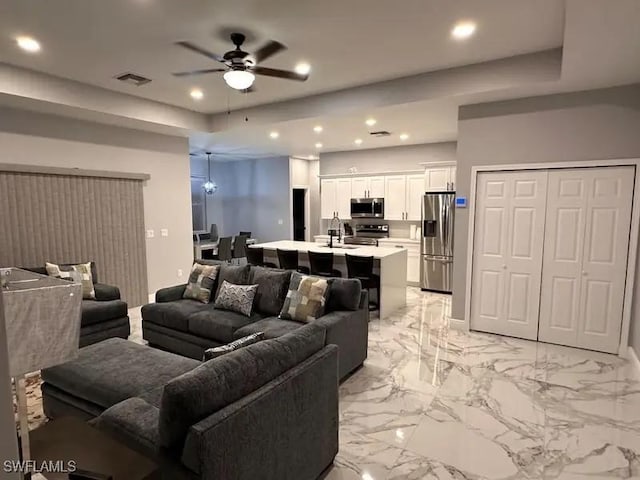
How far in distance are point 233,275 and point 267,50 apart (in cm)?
235

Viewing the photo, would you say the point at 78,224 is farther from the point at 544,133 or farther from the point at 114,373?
the point at 544,133

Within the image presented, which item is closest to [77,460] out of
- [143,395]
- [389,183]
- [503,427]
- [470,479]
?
[143,395]

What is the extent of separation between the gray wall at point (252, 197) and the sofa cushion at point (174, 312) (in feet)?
18.2

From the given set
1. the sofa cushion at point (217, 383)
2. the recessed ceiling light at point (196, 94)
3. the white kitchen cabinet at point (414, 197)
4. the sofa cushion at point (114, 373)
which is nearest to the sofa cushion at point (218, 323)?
the sofa cushion at point (114, 373)

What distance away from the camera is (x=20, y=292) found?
102 centimetres

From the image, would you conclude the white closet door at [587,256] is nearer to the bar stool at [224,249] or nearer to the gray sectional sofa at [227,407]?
the gray sectional sofa at [227,407]

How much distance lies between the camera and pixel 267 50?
347 cm

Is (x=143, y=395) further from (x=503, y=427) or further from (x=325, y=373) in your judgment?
(x=503, y=427)

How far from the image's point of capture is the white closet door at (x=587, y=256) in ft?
13.0

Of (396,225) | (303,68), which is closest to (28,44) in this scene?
(303,68)

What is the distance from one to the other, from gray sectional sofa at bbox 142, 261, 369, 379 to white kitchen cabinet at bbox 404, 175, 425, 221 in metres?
4.23

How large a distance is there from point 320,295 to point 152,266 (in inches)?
155

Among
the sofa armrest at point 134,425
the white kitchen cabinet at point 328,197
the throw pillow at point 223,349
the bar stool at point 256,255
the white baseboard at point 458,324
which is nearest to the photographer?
the sofa armrest at point 134,425

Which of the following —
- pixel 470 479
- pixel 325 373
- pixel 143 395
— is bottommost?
pixel 470 479
